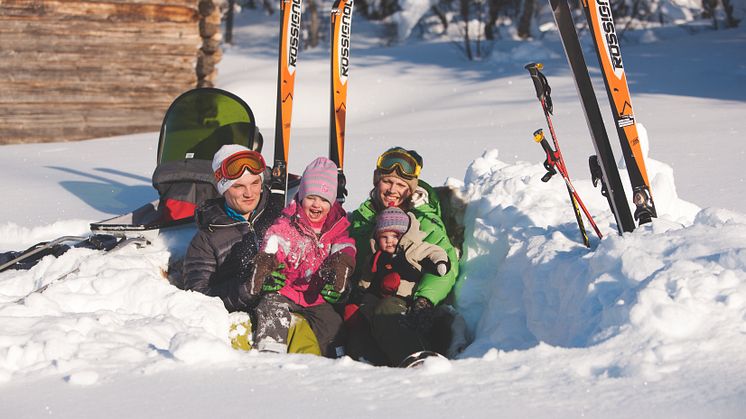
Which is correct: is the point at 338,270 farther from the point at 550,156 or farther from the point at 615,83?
the point at 615,83

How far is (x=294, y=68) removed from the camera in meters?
6.94

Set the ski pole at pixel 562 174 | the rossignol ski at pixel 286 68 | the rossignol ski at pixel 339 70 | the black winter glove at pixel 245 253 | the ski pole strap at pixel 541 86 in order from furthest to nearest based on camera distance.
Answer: the rossignol ski at pixel 339 70 → the rossignol ski at pixel 286 68 → the black winter glove at pixel 245 253 → the ski pole strap at pixel 541 86 → the ski pole at pixel 562 174

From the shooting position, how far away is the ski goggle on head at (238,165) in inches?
210

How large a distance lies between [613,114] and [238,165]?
84.0 inches

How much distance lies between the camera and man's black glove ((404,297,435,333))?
4.88 metres

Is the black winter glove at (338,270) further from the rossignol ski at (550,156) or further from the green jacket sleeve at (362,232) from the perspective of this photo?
the rossignol ski at (550,156)

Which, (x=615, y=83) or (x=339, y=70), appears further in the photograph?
(x=339, y=70)

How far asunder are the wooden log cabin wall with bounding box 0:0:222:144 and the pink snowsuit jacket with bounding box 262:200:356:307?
10.0m

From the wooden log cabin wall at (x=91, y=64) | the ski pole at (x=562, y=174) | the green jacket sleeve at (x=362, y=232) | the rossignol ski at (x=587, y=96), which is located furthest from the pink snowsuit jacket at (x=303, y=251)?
the wooden log cabin wall at (x=91, y=64)

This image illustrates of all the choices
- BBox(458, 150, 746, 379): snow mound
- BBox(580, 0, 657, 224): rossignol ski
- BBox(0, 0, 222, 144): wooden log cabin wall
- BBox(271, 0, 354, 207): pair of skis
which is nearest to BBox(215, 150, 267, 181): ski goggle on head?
BBox(271, 0, 354, 207): pair of skis

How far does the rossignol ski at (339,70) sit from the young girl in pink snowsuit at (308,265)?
1.67 metres

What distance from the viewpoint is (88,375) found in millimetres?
3410

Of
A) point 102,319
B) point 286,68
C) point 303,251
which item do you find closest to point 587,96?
point 303,251

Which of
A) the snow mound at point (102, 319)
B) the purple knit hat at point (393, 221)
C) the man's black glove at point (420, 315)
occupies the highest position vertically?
the purple knit hat at point (393, 221)
